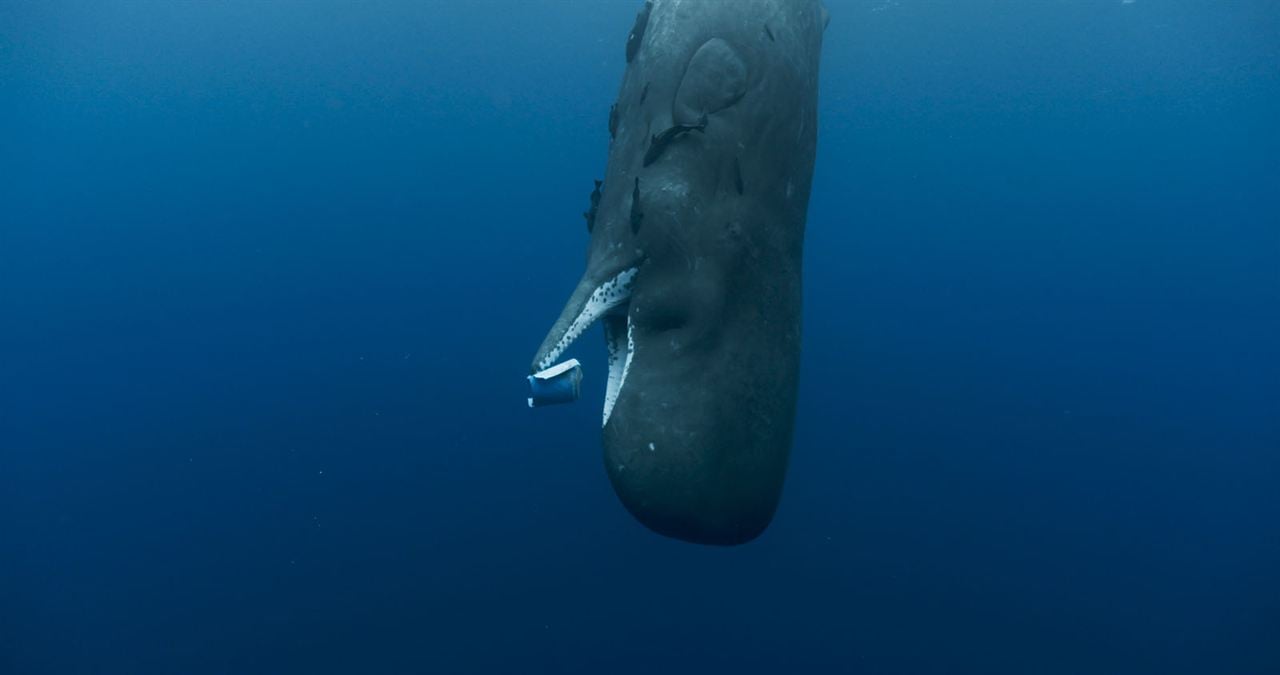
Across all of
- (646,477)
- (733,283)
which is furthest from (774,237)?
(646,477)

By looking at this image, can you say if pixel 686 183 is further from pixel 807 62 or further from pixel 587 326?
pixel 807 62

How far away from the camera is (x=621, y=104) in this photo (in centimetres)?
519

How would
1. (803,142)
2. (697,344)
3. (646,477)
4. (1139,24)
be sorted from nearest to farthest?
(646,477)
(697,344)
(803,142)
(1139,24)

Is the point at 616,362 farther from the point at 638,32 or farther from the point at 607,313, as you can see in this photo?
the point at 638,32

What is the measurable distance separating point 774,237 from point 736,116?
0.86m

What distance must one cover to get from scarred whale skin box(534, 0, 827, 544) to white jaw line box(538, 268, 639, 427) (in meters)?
0.01

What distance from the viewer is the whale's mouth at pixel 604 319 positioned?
14.0 ft

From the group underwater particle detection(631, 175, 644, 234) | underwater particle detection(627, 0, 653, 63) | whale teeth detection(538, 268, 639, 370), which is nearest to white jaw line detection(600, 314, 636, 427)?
whale teeth detection(538, 268, 639, 370)

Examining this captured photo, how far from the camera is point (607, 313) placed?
4.59 m

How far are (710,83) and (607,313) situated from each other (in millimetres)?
1672

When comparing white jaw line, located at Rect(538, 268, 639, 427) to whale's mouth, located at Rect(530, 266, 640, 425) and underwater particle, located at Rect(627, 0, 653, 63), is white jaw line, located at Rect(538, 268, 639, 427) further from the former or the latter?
underwater particle, located at Rect(627, 0, 653, 63)

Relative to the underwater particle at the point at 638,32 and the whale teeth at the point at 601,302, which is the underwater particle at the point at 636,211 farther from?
the underwater particle at the point at 638,32

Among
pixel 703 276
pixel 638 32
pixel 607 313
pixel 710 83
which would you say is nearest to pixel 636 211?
pixel 703 276

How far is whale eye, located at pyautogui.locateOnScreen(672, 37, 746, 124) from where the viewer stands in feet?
14.8
